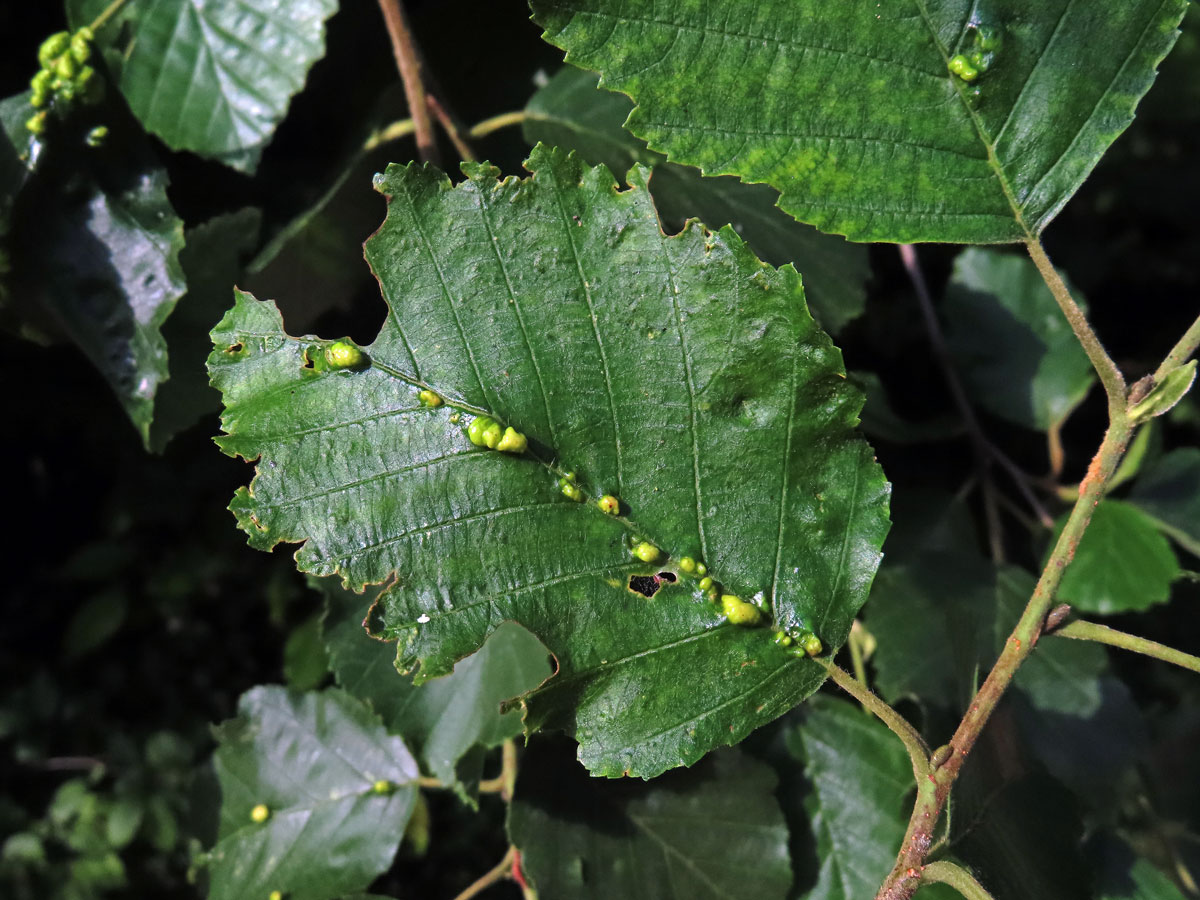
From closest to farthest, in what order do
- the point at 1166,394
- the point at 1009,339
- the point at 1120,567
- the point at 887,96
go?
the point at 1166,394
the point at 887,96
the point at 1120,567
the point at 1009,339

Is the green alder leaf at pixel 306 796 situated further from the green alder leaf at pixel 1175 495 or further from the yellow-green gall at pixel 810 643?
the green alder leaf at pixel 1175 495

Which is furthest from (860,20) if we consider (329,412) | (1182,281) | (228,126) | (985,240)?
(1182,281)

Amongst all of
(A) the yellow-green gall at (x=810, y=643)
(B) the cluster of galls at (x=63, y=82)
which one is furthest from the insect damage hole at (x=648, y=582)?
(B) the cluster of galls at (x=63, y=82)

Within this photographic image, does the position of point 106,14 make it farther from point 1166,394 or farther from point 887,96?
point 1166,394

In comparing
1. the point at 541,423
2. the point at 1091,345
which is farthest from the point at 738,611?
the point at 1091,345

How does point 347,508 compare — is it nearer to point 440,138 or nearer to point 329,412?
point 329,412
